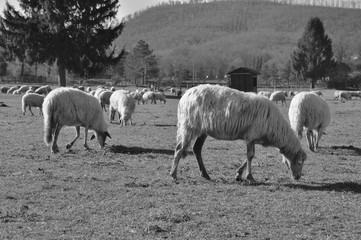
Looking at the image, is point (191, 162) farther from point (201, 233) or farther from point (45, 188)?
point (201, 233)

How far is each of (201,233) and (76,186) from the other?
12.2ft

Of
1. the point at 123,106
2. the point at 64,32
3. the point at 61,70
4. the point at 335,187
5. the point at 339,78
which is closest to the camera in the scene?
the point at 335,187

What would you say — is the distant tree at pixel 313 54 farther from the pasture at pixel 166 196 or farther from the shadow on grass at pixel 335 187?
the shadow on grass at pixel 335 187

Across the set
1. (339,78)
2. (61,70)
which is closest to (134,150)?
(61,70)

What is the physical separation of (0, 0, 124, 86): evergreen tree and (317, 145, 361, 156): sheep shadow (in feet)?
106

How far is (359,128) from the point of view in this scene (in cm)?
2222

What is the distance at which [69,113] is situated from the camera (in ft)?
45.9

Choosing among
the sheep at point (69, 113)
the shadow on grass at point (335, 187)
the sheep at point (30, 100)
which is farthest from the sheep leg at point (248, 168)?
the sheep at point (30, 100)

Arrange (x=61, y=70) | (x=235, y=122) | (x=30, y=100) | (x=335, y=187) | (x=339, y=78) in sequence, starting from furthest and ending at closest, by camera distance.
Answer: (x=339, y=78)
(x=61, y=70)
(x=30, y=100)
(x=235, y=122)
(x=335, y=187)

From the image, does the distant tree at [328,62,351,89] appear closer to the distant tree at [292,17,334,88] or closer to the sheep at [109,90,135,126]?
the distant tree at [292,17,334,88]

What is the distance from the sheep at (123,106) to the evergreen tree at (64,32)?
64.7 ft

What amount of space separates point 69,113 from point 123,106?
973 centimetres

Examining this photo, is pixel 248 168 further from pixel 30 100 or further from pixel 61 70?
pixel 61 70

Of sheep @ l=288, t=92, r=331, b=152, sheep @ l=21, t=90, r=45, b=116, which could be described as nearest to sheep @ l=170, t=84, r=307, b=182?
sheep @ l=288, t=92, r=331, b=152
